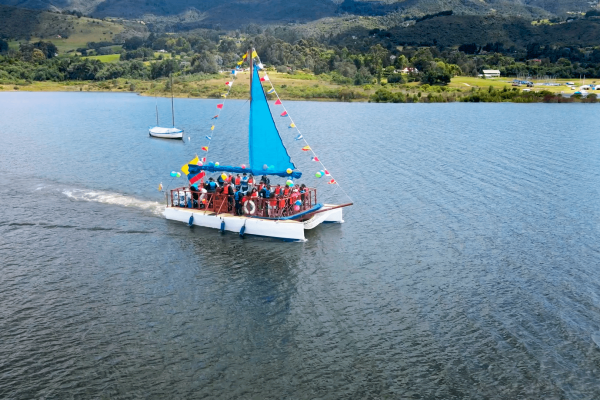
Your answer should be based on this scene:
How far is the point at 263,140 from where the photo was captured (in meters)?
44.7

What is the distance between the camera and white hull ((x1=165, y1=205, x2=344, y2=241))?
132 feet

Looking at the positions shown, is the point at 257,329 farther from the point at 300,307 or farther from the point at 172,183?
the point at 172,183

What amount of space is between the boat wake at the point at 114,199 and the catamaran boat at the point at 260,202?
7.64 feet

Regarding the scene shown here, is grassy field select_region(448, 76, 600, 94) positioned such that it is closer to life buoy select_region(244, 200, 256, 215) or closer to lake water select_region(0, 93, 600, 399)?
lake water select_region(0, 93, 600, 399)

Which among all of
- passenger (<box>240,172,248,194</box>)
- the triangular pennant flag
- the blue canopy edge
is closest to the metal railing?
the triangular pennant flag

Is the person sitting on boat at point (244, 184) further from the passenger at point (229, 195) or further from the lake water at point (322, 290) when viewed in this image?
the lake water at point (322, 290)

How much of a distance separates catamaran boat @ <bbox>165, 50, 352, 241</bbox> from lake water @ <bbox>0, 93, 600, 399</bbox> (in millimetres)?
1081

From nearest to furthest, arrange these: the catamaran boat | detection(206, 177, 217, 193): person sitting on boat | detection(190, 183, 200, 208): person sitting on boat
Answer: the catamaran boat, detection(206, 177, 217, 193): person sitting on boat, detection(190, 183, 200, 208): person sitting on boat

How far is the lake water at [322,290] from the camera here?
24703 millimetres

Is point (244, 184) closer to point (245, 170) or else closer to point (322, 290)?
point (245, 170)

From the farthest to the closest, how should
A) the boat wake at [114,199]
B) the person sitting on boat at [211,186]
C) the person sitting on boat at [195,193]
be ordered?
the boat wake at [114,199]
the person sitting on boat at [195,193]
the person sitting on boat at [211,186]

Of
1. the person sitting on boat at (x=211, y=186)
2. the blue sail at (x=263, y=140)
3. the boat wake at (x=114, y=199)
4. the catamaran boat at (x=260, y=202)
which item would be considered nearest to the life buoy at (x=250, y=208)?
the catamaran boat at (x=260, y=202)

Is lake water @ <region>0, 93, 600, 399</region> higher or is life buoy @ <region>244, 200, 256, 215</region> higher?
life buoy @ <region>244, 200, 256, 215</region>

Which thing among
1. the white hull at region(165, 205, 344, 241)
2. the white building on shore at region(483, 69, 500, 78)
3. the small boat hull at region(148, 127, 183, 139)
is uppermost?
the white building on shore at region(483, 69, 500, 78)
